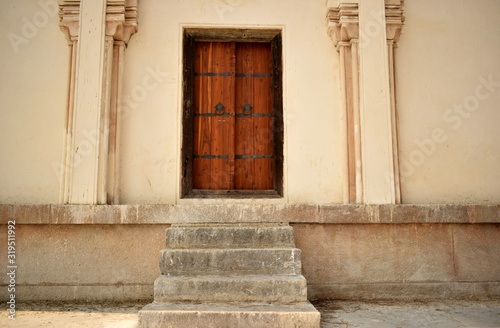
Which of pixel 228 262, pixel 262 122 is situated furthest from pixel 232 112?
pixel 228 262

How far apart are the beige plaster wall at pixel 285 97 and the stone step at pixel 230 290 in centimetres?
148

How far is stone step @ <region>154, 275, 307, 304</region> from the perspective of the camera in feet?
11.1

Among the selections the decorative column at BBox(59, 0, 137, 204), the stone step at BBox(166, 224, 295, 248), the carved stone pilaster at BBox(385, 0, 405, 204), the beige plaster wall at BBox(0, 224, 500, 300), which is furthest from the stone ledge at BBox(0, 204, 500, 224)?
the carved stone pilaster at BBox(385, 0, 405, 204)

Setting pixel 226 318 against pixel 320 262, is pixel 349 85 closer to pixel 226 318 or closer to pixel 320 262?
pixel 320 262

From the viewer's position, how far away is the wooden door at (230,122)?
16.6ft

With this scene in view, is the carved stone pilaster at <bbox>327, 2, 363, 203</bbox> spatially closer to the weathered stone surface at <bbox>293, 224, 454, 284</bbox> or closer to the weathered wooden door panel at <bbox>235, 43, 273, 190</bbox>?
the weathered stone surface at <bbox>293, 224, 454, 284</bbox>

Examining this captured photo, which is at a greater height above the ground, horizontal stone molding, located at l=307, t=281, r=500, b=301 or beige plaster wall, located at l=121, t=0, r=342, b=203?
beige plaster wall, located at l=121, t=0, r=342, b=203

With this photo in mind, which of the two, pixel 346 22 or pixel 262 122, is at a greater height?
pixel 346 22

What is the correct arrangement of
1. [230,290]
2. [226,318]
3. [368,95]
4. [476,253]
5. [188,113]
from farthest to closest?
[188,113] → [368,95] → [476,253] → [230,290] → [226,318]

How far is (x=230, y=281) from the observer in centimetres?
342

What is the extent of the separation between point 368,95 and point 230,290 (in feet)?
9.02

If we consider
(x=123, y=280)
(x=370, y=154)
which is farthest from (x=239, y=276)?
(x=370, y=154)

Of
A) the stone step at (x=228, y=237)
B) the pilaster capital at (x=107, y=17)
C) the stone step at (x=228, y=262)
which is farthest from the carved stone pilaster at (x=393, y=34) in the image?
the pilaster capital at (x=107, y=17)

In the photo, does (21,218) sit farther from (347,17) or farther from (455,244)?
(455,244)
